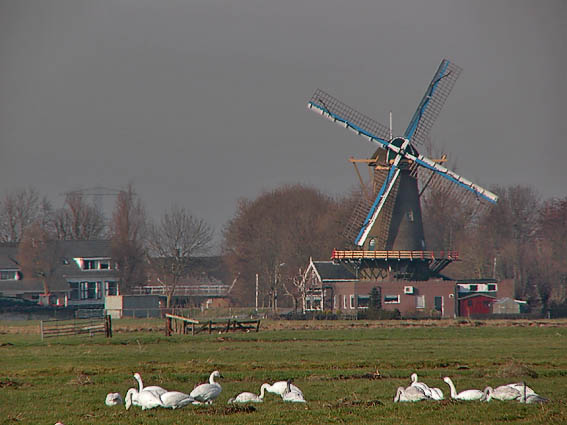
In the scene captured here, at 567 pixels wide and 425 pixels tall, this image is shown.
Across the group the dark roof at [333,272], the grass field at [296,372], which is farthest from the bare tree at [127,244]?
the grass field at [296,372]

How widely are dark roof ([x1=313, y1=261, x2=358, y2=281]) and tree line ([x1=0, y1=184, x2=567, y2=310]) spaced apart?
4.55 m

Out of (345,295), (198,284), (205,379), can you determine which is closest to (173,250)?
(198,284)

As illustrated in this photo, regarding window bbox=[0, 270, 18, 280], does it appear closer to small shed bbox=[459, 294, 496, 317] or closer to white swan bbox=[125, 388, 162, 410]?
small shed bbox=[459, 294, 496, 317]

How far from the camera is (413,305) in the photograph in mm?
80812

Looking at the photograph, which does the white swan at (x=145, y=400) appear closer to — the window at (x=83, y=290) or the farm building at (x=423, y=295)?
the farm building at (x=423, y=295)

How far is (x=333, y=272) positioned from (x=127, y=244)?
30.9m

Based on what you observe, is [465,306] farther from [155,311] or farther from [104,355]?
[104,355]

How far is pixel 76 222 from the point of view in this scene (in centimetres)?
13962

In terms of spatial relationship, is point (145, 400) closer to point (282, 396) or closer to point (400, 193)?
point (282, 396)

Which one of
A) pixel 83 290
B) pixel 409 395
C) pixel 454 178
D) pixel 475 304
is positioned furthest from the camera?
pixel 83 290

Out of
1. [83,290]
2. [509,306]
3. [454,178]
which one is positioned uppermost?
[454,178]

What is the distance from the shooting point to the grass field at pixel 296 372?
1825 centimetres

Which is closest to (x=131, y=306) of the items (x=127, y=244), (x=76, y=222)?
(x=127, y=244)

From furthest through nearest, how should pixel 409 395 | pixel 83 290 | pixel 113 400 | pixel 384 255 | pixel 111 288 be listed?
pixel 111 288, pixel 83 290, pixel 384 255, pixel 113 400, pixel 409 395
